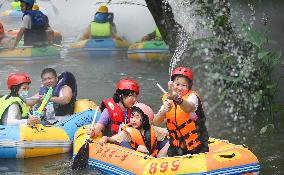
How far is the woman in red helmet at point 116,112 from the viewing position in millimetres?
8895

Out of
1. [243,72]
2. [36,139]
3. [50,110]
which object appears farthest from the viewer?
[243,72]

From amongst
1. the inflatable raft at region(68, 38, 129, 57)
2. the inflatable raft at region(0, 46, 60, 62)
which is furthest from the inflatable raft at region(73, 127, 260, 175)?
the inflatable raft at region(68, 38, 129, 57)

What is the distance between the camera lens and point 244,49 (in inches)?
430

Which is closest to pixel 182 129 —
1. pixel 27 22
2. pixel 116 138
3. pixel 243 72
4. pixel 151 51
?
pixel 116 138

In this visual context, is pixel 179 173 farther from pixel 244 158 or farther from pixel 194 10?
pixel 194 10

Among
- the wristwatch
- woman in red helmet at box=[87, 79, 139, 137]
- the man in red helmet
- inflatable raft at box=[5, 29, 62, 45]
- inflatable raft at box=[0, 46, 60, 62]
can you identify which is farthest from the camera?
inflatable raft at box=[5, 29, 62, 45]

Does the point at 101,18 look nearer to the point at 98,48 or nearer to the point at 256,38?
the point at 98,48

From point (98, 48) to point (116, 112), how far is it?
10.9 m

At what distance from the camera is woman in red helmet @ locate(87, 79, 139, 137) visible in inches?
350

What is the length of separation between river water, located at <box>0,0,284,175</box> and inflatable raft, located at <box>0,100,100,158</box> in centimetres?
11

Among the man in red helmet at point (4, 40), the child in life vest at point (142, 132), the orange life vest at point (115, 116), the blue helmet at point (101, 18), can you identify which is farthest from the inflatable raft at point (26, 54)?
the child in life vest at point (142, 132)

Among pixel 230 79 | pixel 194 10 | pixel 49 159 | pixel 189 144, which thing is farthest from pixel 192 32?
pixel 189 144

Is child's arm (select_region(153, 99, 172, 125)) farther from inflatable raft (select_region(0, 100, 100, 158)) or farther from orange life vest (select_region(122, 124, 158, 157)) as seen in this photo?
inflatable raft (select_region(0, 100, 100, 158))

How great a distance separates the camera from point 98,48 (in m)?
19.8
